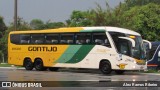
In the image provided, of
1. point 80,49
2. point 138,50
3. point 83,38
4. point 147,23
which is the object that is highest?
point 147,23

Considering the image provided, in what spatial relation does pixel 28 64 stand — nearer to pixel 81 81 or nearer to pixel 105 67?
pixel 105 67

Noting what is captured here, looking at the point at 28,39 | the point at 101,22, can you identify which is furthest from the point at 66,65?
the point at 101,22

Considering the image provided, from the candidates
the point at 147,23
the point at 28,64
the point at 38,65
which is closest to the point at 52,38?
the point at 38,65

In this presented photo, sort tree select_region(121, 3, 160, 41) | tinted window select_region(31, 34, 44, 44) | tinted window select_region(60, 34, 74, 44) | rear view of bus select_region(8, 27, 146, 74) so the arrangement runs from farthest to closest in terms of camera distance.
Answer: tree select_region(121, 3, 160, 41) < tinted window select_region(31, 34, 44, 44) < tinted window select_region(60, 34, 74, 44) < rear view of bus select_region(8, 27, 146, 74)

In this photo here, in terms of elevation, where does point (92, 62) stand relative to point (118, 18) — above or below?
below

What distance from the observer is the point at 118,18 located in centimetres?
4319

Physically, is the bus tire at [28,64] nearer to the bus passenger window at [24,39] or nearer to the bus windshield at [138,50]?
the bus passenger window at [24,39]

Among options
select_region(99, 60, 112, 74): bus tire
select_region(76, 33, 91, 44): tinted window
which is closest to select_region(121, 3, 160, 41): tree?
select_region(76, 33, 91, 44): tinted window

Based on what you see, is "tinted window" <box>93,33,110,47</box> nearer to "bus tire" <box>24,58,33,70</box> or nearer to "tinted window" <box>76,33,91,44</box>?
"tinted window" <box>76,33,91,44</box>

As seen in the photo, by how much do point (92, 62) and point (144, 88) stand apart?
14.5 meters

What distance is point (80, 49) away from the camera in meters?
31.1

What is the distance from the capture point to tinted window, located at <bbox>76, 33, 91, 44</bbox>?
101ft

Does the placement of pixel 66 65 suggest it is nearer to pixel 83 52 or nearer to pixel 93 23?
pixel 83 52

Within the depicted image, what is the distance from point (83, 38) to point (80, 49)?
2.71 ft
